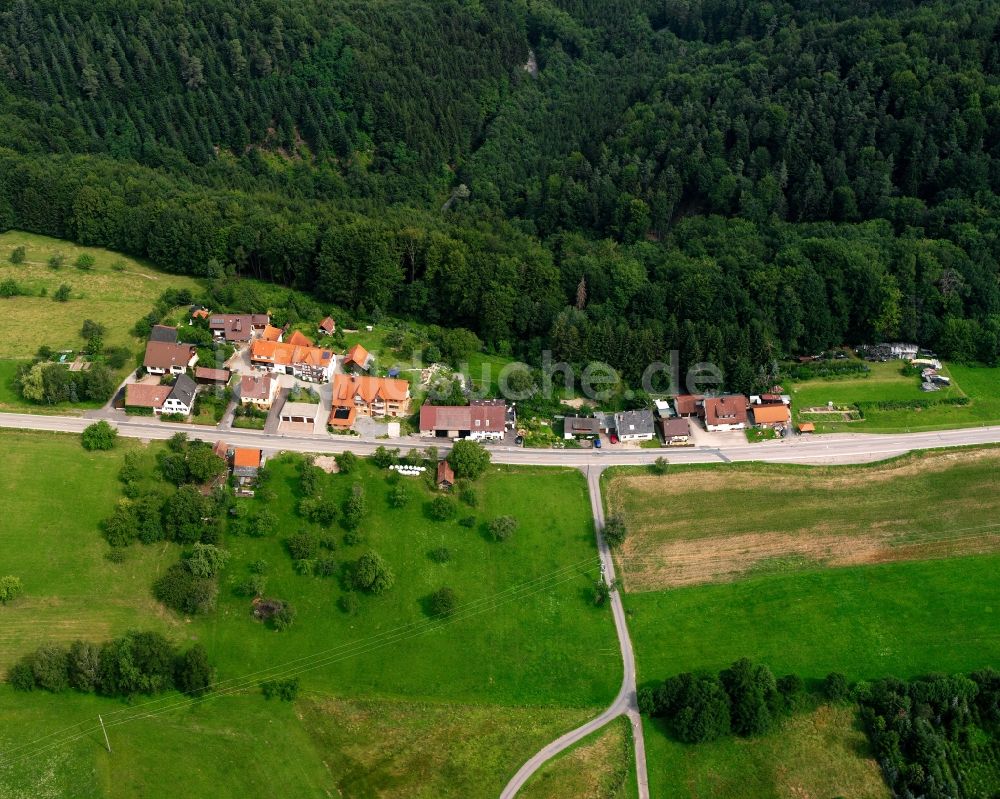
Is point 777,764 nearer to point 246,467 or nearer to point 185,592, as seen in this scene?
point 185,592

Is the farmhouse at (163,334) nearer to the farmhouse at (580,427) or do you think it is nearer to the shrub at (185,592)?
the shrub at (185,592)

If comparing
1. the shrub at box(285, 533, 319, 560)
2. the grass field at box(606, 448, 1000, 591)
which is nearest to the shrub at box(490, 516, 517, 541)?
the grass field at box(606, 448, 1000, 591)

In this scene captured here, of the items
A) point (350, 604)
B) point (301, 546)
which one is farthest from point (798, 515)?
point (301, 546)

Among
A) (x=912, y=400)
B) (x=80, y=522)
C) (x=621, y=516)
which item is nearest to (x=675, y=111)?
(x=912, y=400)

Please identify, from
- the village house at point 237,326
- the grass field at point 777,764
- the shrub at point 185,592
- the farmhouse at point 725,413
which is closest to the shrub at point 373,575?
the shrub at point 185,592

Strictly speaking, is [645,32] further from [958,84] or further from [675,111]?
[958,84]

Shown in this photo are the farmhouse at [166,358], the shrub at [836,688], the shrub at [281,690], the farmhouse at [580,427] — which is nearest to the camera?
the shrub at [281,690]
